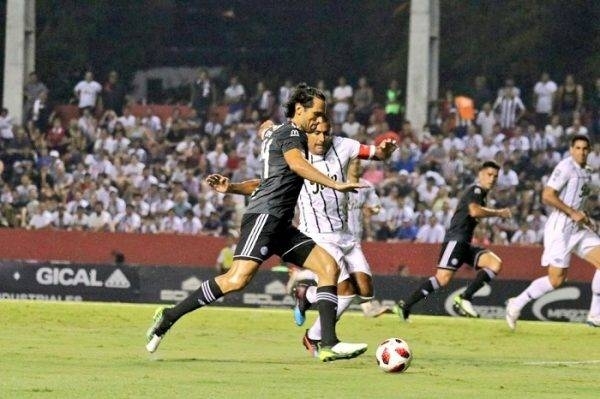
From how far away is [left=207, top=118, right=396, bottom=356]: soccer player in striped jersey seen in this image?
15117mm

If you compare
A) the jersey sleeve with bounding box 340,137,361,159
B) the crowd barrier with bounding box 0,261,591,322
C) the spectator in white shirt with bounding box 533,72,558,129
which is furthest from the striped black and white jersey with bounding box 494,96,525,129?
the jersey sleeve with bounding box 340,137,361,159

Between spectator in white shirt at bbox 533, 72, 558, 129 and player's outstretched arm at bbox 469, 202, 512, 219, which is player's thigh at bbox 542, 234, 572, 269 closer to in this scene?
player's outstretched arm at bbox 469, 202, 512, 219

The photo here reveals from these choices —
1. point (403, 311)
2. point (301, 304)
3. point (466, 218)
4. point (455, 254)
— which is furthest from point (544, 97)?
point (301, 304)

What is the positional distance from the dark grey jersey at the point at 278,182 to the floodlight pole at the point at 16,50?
920 inches

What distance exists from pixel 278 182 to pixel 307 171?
2.00 ft

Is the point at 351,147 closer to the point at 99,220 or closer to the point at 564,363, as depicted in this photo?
the point at 564,363

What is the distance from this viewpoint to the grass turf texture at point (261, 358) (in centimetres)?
1149

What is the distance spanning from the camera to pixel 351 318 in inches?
832

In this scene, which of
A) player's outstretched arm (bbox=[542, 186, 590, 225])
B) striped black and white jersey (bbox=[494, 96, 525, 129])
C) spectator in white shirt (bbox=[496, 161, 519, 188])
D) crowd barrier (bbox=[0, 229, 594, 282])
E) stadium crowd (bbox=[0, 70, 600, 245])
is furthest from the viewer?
striped black and white jersey (bbox=[494, 96, 525, 129])

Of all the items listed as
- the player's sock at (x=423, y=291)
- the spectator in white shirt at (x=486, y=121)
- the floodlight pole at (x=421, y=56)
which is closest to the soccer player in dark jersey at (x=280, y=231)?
the player's sock at (x=423, y=291)

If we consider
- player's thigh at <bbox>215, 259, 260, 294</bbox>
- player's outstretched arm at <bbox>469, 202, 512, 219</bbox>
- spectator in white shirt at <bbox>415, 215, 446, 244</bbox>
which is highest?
player's outstretched arm at <bbox>469, 202, 512, 219</bbox>

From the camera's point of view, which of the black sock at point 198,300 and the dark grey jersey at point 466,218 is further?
the dark grey jersey at point 466,218

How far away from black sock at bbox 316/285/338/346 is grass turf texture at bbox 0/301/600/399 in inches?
11.0

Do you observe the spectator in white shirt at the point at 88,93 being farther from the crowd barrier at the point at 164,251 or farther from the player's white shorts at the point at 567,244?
the player's white shorts at the point at 567,244
